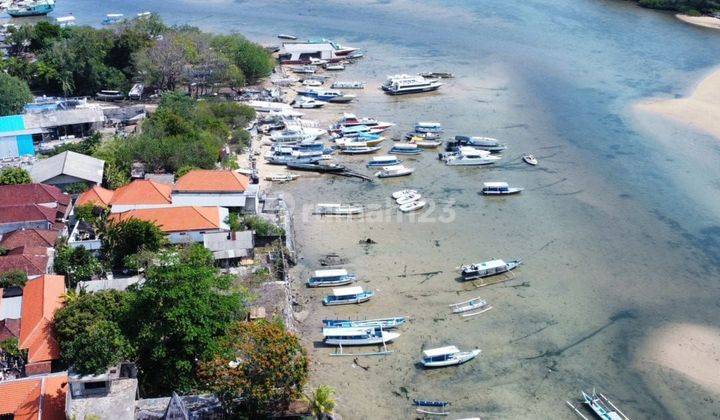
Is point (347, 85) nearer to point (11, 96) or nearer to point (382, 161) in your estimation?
point (382, 161)

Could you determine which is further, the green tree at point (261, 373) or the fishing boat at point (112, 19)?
the fishing boat at point (112, 19)

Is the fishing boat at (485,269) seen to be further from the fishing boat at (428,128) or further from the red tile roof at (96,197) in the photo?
the red tile roof at (96,197)

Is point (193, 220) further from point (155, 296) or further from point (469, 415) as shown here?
point (469, 415)

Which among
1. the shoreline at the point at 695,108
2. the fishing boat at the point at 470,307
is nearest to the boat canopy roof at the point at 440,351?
the fishing boat at the point at 470,307

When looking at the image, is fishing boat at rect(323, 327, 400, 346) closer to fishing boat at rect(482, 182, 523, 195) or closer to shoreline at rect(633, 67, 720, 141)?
fishing boat at rect(482, 182, 523, 195)

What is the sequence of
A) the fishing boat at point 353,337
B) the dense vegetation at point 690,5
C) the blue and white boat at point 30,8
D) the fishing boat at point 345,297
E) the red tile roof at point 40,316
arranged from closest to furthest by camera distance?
1. the red tile roof at point 40,316
2. the fishing boat at point 353,337
3. the fishing boat at point 345,297
4. the dense vegetation at point 690,5
5. the blue and white boat at point 30,8

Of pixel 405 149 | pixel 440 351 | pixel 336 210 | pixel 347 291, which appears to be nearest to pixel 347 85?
pixel 405 149
